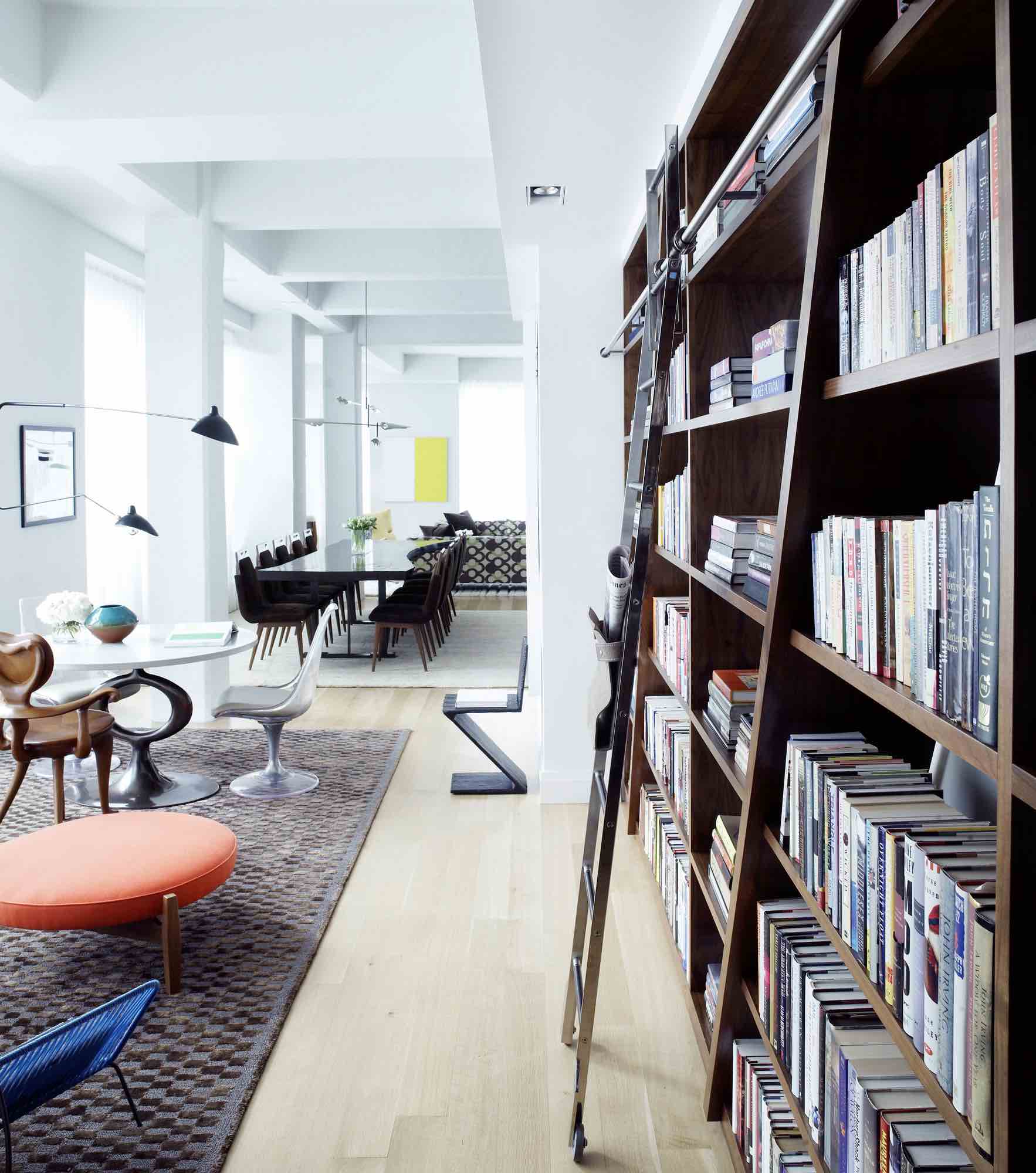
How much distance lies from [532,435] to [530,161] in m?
3.62

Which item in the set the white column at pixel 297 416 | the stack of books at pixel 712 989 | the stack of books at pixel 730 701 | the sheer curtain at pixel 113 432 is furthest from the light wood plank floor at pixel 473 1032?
the white column at pixel 297 416

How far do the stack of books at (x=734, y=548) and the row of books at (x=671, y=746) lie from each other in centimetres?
53

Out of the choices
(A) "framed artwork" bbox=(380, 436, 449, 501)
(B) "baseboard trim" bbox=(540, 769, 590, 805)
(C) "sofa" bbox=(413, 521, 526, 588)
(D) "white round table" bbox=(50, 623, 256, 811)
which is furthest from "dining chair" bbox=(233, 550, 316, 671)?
A: (A) "framed artwork" bbox=(380, 436, 449, 501)

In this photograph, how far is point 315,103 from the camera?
417cm

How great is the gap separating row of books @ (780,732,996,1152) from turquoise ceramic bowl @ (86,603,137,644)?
370 centimetres

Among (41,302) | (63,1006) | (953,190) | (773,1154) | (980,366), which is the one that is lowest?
(63,1006)

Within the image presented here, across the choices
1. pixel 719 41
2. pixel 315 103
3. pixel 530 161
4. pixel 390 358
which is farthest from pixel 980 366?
pixel 390 358

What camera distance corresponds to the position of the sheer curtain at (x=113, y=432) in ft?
25.1

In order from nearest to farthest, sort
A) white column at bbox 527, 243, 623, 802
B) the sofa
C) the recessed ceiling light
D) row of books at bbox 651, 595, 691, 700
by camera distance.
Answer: row of books at bbox 651, 595, 691, 700 → the recessed ceiling light → white column at bbox 527, 243, 623, 802 → the sofa

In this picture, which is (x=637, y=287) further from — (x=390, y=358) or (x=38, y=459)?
(x=390, y=358)

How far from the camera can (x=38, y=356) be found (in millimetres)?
6336

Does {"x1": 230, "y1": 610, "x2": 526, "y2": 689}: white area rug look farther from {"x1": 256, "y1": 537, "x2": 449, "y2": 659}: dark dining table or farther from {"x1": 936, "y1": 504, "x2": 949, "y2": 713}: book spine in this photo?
{"x1": 936, "y1": 504, "x2": 949, "y2": 713}: book spine

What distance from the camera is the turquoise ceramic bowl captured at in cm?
460

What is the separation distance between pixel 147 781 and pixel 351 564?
3.75 metres
